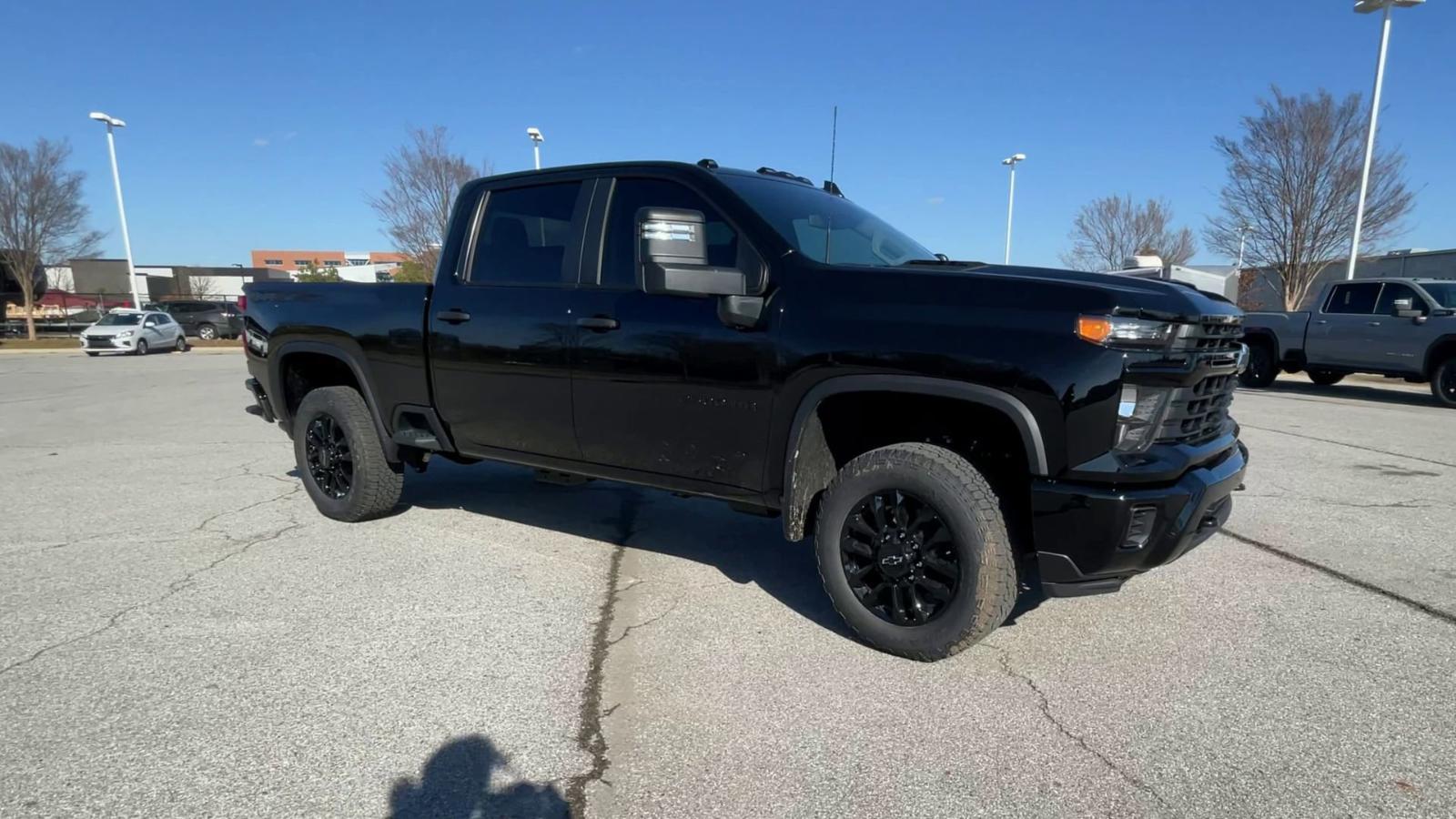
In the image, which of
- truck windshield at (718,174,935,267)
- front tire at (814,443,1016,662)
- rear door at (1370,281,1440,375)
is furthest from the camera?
rear door at (1370,281,1440,375)

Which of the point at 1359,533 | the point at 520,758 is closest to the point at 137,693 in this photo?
the point at 520,758

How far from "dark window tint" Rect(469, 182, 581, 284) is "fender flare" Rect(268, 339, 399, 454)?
0.98 m

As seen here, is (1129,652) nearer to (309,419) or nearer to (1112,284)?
(1112,284)

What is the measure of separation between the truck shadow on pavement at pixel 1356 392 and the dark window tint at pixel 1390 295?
1.44 metres

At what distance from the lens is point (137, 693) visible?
293 cm

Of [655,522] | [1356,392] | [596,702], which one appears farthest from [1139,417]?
[1356,392]

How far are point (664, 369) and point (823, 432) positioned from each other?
75cm

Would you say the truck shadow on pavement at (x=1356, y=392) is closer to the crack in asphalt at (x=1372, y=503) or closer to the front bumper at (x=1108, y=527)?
the crack in asphalt at (x=1372, y=503)

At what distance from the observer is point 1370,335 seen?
41.4 ft

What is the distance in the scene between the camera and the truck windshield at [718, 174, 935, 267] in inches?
143

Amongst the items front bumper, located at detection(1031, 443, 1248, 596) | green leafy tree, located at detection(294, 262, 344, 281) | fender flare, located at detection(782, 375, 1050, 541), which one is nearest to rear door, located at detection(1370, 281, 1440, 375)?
front bumper, located at detection(1031, 443, 1248, 596)

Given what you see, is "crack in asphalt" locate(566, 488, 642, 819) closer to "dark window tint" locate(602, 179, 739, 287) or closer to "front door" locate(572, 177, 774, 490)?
"front door" locate(572, 177, 774, 490)

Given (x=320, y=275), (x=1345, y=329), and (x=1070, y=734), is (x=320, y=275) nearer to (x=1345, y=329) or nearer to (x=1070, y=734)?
(x=1345, y=329)

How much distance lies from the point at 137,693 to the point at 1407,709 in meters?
4.49
